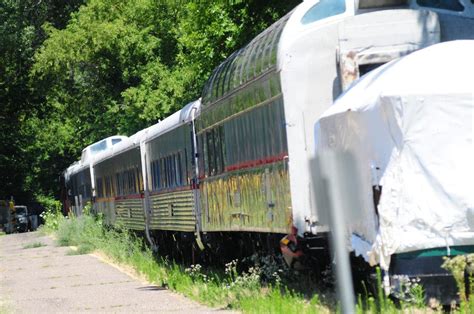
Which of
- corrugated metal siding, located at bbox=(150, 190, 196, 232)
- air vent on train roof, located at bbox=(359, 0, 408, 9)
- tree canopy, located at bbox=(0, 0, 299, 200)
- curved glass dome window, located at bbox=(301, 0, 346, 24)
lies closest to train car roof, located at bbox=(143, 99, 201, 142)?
corrugated metal siding, located at bbox=(150, 190, 196, 232)

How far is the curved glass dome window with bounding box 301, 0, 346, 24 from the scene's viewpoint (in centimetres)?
1298

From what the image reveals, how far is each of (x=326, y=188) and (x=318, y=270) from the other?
9.54 m

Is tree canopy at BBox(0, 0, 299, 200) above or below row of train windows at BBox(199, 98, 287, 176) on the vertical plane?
above

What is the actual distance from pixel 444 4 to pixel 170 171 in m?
9.73

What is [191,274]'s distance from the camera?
18.0 m

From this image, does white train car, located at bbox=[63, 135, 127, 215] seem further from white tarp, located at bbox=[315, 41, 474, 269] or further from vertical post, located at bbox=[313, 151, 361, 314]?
vertical post, located at bbox=[313, 151, 361, 314]

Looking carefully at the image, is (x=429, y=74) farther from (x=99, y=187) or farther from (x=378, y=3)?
(x=99, y=187)

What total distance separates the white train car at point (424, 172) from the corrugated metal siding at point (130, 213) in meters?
16.2

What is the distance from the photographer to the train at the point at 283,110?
1270 cm

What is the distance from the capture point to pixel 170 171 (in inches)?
873

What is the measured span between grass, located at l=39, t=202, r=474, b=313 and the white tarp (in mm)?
586

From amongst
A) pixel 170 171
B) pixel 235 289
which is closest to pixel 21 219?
pixel 170 171

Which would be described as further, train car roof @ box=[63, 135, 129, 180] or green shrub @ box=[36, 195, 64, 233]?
green shrub @ box=[36, 195, 64, 233]

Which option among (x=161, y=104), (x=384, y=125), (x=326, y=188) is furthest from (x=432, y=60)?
(x=161, y=104)
